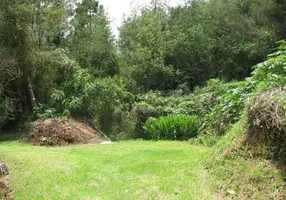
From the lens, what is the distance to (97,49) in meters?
19.7

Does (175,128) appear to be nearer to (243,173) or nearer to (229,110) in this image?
(229,110)

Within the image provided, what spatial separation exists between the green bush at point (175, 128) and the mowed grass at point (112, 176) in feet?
9.59

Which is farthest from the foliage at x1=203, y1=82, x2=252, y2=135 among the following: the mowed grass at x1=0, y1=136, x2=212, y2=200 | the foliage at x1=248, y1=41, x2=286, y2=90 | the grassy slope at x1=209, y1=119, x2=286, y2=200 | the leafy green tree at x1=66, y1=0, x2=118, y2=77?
the leafy green tree at x1=66, y1=0, x2=118, y2=77

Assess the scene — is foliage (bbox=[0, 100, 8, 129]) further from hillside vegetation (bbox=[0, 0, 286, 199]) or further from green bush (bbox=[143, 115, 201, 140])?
green bush (bbox=[143, 115, 201, 140])

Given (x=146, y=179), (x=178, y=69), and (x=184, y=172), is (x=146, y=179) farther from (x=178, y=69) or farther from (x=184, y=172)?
(x=178, y=69)

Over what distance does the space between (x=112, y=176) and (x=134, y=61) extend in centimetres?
1409

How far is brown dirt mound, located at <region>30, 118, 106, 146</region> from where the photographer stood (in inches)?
424

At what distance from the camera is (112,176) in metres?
5.93

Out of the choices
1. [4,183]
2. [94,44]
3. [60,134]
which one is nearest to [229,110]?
[4,183]

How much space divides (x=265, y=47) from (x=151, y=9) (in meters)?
9.76

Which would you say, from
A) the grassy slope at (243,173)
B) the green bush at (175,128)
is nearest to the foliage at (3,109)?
the green bush at (175,128)

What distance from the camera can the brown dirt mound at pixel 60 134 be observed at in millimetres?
10780

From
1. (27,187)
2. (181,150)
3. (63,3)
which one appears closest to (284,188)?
(181,150)

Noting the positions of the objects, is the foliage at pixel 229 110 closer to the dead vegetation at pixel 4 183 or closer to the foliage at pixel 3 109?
the dead vegetation at pixel 4 183
